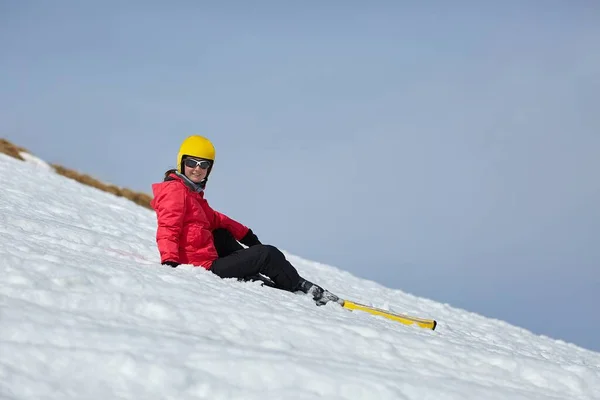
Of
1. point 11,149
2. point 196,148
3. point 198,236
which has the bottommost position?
point 198,236

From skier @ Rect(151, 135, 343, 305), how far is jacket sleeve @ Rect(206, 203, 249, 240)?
0.50ft

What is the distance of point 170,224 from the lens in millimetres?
6012

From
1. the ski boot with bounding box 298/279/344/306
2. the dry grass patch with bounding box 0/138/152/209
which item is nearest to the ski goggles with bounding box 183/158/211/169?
the ski boot with bounding box 298/279/344/306

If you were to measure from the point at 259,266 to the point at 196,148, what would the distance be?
134 cm

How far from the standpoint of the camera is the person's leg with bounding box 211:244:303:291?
6.18m

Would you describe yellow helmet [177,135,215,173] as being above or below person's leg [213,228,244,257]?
above

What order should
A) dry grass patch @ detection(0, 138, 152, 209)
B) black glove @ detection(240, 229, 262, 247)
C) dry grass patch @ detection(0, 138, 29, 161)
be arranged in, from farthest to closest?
dry grass patch @ detection(0, 138, 152, 209), dry grass patch @ detection(0, 138, 29, 161), black glove @ detection(240, 229, 262, 247)

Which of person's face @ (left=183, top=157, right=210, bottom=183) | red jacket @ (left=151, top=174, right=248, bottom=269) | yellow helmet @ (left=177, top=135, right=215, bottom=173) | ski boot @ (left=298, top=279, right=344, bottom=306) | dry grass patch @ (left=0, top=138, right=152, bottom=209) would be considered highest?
dry grass patch @ (left=0, top=138, right=152, bottom=209)

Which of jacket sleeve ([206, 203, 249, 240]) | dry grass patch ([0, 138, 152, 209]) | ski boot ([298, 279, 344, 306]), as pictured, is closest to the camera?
ski boot ([298, 279, 344, 306])

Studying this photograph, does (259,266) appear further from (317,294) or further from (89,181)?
(89,181)

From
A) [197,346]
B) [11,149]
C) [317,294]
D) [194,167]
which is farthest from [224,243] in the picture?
[11,149]

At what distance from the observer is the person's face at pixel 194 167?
6.48m

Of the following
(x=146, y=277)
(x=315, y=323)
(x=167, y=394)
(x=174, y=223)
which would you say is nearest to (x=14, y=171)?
(x=174, y=223)

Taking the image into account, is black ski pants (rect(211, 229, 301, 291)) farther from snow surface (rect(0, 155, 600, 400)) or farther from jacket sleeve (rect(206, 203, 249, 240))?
jacket sleeve (rect(206, 203, 249, 240))
